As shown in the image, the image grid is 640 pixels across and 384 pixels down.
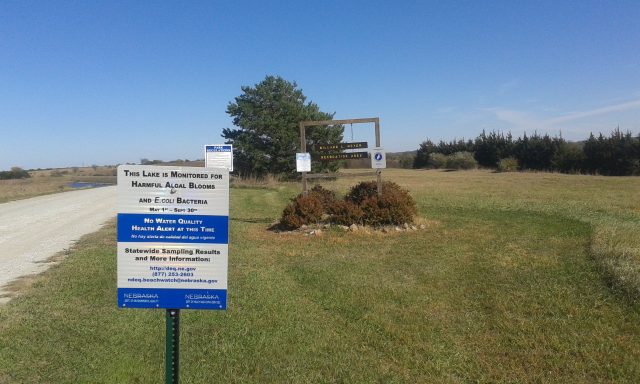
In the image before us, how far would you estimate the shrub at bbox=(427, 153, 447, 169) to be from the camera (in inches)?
2699

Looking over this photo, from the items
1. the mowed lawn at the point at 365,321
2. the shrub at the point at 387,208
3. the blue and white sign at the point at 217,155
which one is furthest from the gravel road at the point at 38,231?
the shrub at the point at 387,208

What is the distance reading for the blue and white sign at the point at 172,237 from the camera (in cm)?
312

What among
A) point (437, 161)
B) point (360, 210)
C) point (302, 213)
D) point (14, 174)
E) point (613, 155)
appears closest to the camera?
point (360, 210)

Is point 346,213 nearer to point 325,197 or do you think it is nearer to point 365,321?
point 325,197

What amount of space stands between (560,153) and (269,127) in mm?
33333

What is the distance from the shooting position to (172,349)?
317cm

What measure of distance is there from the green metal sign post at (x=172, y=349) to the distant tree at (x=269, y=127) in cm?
3216

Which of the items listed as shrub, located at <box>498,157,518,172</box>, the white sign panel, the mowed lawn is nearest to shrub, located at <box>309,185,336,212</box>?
the white sign panel

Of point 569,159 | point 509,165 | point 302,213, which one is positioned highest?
point 569,159

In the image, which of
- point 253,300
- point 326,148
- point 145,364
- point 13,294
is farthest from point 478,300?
point 326,148

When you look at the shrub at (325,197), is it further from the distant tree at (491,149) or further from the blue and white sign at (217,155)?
the distant tree at (491,149)

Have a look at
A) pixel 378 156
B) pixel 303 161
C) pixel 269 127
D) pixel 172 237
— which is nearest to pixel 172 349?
pixel 172 237

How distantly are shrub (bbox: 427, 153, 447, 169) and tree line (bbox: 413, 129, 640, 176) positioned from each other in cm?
18

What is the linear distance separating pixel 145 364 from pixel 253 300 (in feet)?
6.66
